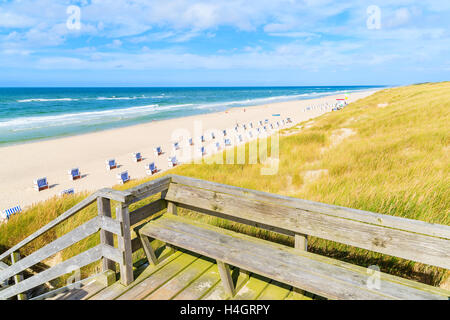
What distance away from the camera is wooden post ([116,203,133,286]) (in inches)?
115

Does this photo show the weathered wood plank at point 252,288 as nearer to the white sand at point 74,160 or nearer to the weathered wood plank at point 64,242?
the weathered wood plank at point 64,242

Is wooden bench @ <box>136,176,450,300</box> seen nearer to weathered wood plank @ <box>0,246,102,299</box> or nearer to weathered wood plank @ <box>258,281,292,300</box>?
weathered wood plank @ <box>258,281,292,300</box>

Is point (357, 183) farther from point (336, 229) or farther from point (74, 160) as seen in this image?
point (74, 160)

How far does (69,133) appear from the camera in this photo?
90.1ft

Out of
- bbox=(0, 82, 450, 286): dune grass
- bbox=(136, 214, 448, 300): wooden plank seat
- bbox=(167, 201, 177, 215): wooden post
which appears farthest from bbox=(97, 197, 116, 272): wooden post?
bbox=(0, 82, 450, 286): dune grass

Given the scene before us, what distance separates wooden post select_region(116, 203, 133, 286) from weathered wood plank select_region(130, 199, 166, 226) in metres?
0.23

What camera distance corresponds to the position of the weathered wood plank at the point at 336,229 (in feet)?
7.43

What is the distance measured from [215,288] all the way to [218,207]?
2.92 feet

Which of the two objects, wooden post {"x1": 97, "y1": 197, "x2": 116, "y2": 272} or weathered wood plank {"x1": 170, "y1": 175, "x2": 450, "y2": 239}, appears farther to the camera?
wooden post {"x1": 97, "y1": 197, "x2": 116, "y2": 272}

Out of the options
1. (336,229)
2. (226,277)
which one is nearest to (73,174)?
(226,277)

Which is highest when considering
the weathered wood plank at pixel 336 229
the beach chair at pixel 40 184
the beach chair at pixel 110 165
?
the weathered wood plank at pixel 336 229

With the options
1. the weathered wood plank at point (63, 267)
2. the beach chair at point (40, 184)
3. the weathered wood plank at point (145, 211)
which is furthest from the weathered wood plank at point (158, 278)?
the beach chair at point (40, 184)
